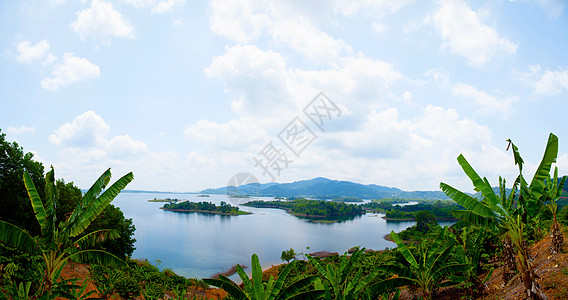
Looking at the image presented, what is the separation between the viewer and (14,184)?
1673cm

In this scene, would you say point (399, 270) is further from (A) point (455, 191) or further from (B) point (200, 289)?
(B) point (200, 289)

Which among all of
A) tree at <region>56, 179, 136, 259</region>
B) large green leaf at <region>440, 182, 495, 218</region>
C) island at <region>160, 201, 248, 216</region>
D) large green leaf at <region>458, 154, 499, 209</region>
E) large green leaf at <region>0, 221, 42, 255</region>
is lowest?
island at <region>160, 201, 248, 216</region>

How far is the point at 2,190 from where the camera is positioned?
16.3 m

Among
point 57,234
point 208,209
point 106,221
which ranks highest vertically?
point 57,234

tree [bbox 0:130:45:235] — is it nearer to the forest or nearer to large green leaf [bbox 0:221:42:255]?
the forest

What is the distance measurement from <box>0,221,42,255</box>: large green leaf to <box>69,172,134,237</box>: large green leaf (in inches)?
26.9

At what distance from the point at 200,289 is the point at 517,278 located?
791 inches

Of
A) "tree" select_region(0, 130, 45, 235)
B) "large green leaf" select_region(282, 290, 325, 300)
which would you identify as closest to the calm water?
"tree" select_region(0, 130, 45, 235)

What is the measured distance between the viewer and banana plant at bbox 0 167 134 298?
18.2 feet

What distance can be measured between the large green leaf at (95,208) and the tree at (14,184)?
1549cm

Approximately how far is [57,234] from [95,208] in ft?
2.89

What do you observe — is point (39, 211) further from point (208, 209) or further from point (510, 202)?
point (208, 209)

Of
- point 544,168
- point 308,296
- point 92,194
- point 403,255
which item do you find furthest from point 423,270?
point 92,194

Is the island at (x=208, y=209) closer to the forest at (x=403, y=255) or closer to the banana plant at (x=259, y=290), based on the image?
the forest at (x=403, y=255)
